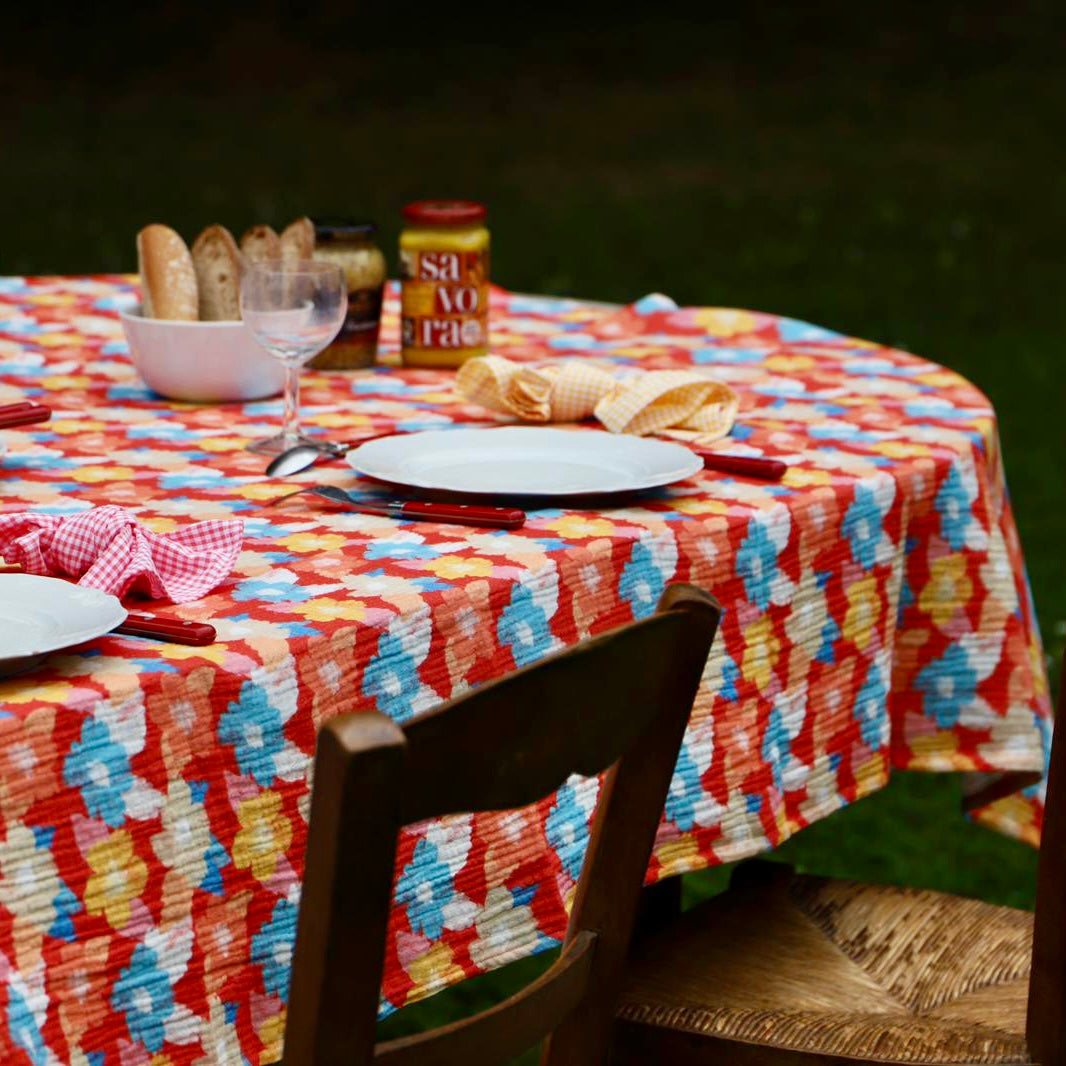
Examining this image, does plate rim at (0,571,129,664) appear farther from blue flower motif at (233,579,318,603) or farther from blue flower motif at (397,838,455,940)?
blue flower motif at (397,838,455,940)

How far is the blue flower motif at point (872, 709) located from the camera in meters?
1.97

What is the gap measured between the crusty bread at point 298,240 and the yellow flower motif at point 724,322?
2.11 feet

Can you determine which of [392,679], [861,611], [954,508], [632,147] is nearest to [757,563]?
[861,611]

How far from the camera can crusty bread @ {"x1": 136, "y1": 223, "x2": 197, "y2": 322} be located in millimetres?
2227

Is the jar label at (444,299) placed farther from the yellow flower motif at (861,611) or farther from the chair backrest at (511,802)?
the chair backrest at (511,802)

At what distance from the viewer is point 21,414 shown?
1.95 meters

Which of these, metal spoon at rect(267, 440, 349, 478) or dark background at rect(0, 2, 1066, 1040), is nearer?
metal spoon at rect(267, 440, 349, 478)

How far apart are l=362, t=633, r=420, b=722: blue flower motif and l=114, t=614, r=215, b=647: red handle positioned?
0.14 m

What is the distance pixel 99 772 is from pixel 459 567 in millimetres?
404

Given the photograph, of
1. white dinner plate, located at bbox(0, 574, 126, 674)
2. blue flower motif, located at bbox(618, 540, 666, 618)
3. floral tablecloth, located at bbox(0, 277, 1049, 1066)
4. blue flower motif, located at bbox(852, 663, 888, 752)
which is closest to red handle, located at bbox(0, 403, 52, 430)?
floral tablecloth, located at bbox(0, 277, 1049, 1066)

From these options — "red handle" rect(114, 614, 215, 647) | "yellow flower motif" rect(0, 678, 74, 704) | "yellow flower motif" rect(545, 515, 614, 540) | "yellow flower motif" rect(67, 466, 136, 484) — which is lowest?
"yellow flower motif" rect(67, 466, 136, 484)

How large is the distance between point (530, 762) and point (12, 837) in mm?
350

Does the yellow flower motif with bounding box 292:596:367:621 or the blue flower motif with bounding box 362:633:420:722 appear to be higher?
the yellow flower motif with bounding box 292:596:367:621

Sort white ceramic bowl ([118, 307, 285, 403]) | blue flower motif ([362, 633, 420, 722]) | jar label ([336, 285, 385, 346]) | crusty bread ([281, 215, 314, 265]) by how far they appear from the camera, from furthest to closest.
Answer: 1. jar label ([336, 285, 385, 346])
2. crusty bread ([281, 215, 314, 265])
3. white ceramic bowl ([118, 307, 285, 403])
4. blue flower motif ([362, 633, 420, 722])
